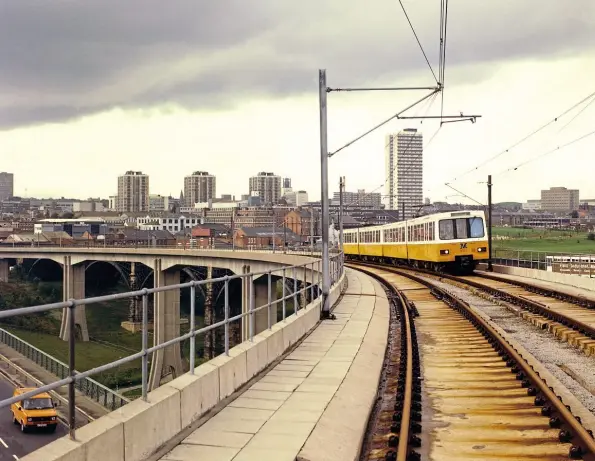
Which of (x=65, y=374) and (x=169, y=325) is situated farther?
(x=169, y=325)

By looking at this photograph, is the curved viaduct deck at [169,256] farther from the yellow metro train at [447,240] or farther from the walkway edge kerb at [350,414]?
the walkway edge kerb at [350,414]

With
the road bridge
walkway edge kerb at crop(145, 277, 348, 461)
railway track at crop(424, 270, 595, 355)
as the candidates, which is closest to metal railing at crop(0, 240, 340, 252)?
railway track at crop(424, 270, 595, 355)

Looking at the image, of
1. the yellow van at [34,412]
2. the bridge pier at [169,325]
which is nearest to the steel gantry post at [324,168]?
the yellow van at [34,412]

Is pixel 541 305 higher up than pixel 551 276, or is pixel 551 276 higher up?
pixel 551 276

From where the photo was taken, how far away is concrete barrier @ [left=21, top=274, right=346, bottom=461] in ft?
Answer: 17.4

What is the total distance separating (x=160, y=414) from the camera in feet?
22.1

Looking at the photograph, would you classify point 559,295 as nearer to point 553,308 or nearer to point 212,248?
point 553,308

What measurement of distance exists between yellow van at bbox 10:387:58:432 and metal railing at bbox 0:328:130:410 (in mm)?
277

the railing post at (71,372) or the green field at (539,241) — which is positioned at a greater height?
the green field at (539,241)

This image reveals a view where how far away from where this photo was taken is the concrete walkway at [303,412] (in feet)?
22.0

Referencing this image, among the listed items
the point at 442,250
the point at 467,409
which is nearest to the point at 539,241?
the point at 442,250

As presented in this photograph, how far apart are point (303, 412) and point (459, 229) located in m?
30.5

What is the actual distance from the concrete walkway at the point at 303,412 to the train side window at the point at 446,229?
944 inches

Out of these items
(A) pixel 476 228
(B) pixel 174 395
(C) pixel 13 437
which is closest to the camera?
(C) pixel 13 437
